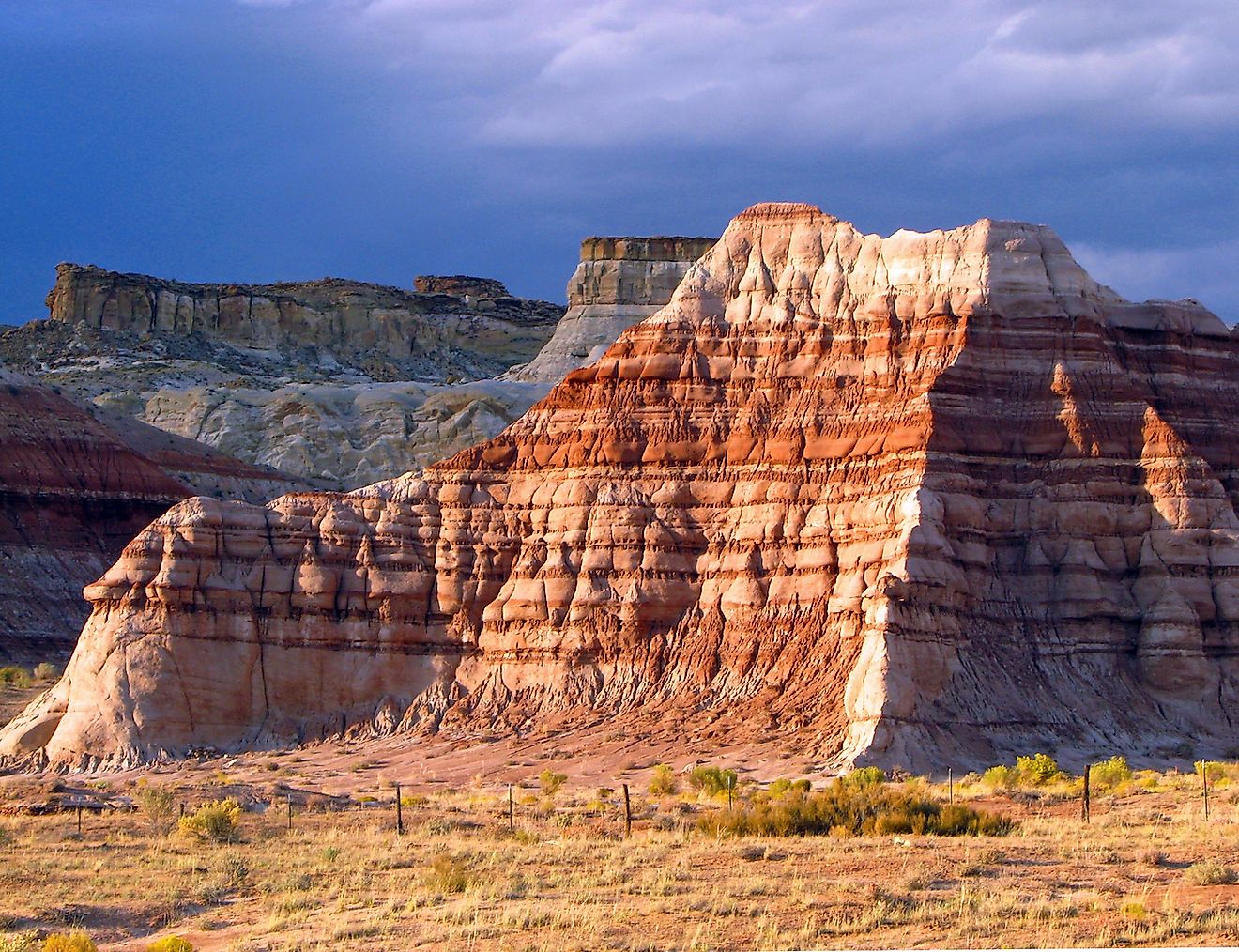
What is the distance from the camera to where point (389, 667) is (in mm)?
69562

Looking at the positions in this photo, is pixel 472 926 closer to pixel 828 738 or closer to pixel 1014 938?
pixel 1014 938

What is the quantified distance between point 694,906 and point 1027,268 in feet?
112

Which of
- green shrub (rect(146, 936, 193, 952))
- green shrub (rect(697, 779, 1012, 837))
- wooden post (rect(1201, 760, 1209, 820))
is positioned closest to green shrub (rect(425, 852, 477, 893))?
green shrub (rect(146, 936, 193, 952))

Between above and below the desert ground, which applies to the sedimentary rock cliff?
above

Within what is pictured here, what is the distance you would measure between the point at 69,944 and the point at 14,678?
54.3 metres

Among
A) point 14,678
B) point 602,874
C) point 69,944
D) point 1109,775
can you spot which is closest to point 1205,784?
point 1109,775

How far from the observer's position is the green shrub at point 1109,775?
179ft

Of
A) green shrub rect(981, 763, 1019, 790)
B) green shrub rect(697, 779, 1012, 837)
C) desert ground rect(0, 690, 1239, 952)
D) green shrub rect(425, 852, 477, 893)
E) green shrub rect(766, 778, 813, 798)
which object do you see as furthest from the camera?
green shrub rect(981, 763, 1019, 790)

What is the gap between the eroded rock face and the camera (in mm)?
64125

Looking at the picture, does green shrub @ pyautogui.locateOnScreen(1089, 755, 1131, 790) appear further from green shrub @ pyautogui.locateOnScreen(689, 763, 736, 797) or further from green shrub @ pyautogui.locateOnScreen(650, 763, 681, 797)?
green shrub @ pyautogui.locateOnScreen(650, 763, 681, 797)

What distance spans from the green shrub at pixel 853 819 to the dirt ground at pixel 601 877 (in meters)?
0.67

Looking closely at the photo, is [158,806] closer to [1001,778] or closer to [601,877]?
[601,877]

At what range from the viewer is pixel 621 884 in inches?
1543

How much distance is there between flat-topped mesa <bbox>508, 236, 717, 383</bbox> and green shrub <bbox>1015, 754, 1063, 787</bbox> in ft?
374
